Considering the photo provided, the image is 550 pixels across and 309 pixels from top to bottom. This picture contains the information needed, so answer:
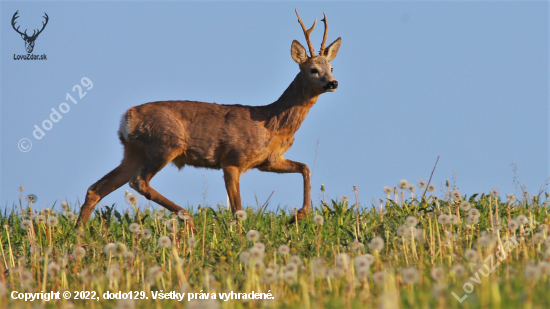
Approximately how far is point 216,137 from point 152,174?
946 mm

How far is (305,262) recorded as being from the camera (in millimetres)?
4918

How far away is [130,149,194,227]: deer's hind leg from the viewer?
7.96 m

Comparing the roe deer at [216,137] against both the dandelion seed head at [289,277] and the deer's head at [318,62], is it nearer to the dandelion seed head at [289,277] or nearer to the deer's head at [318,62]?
the deer's head at [318,62]

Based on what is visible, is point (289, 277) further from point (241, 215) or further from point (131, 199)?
point (131, 199)

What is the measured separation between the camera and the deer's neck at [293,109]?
27.6 feet

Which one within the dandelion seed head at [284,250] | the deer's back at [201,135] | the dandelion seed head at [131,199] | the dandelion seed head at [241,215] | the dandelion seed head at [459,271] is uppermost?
the deer's back at [201,135]

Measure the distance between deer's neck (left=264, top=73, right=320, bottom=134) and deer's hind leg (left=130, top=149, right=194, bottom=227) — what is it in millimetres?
1387

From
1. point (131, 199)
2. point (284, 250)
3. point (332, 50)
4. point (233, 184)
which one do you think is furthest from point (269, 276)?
point (332, 50)

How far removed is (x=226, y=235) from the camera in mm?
6492

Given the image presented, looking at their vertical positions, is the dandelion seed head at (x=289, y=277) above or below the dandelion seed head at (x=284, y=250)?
below

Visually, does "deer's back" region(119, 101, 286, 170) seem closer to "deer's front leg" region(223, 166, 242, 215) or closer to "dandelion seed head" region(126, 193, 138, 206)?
"deer's front leg" region(223, 166, 242, 215)

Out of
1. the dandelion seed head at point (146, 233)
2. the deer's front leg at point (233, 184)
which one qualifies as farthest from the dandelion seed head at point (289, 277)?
the deer's front leg at point (233, 184)

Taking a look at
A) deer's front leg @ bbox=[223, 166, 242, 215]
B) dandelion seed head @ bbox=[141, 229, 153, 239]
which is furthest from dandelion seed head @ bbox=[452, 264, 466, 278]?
deer's front leg @ bbox=[223, 166, 242, 215]

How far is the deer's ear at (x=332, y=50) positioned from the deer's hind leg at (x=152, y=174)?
8.50 ft
